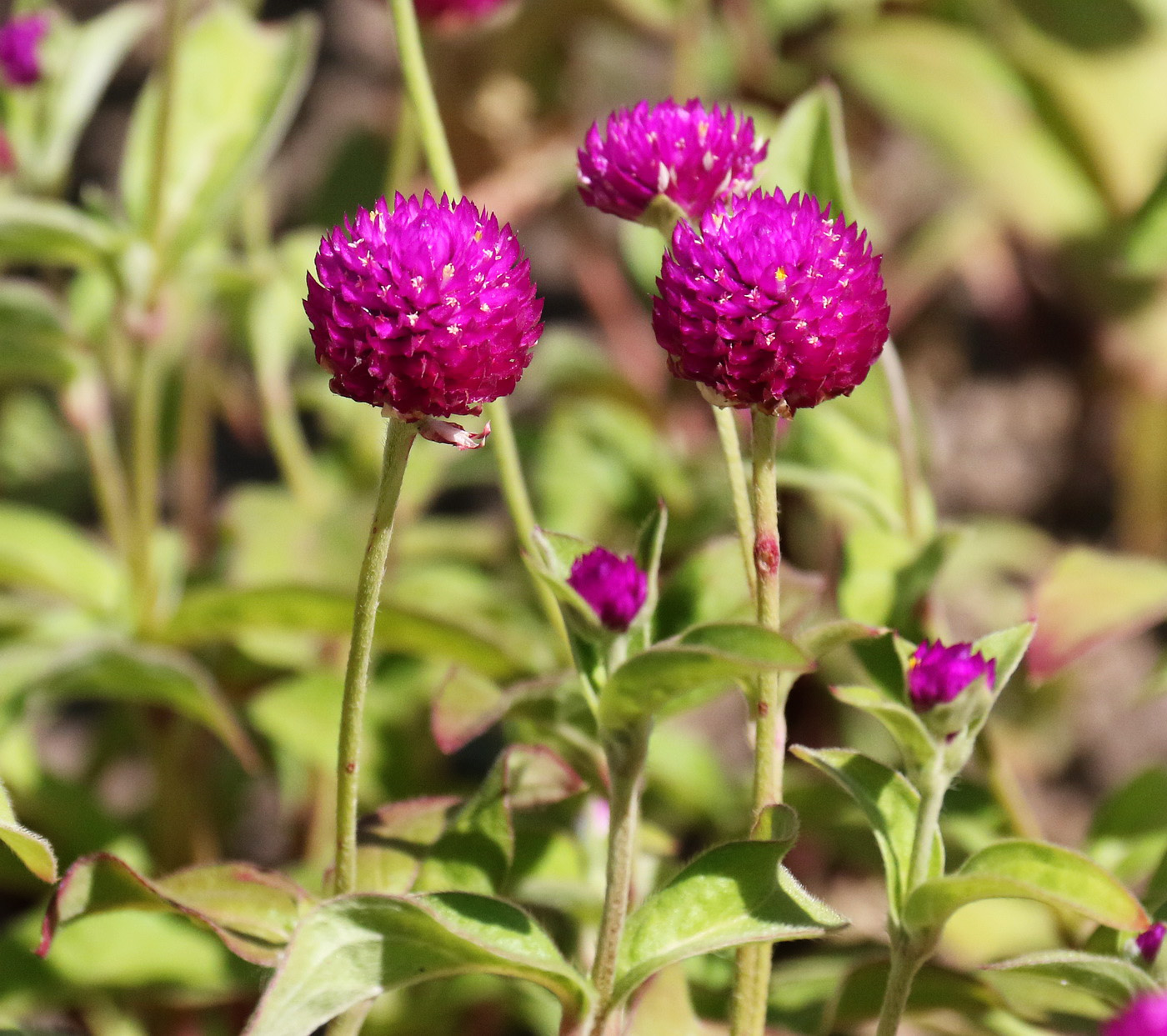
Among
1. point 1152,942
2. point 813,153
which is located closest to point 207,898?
point 1152,942

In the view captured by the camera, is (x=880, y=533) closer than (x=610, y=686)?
No

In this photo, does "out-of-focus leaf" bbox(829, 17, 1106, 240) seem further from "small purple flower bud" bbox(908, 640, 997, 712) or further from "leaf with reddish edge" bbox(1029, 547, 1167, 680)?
"small purple flower bud" bbox(908, 640, 997, 712)

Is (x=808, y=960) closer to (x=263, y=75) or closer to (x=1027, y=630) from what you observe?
(x=1027, y=630)

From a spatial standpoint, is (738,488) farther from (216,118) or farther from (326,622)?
(216,118)

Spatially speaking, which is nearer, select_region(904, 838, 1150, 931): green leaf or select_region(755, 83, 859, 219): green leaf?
select_region(904, 838, 1150, 931): green leaf

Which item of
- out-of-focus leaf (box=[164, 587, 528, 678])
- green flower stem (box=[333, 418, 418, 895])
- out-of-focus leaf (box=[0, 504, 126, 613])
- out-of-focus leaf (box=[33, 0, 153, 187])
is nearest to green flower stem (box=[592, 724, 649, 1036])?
green flower stem (box=[333, 418, 418, 895])

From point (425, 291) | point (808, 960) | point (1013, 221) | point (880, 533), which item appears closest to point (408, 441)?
point (425, 291)
